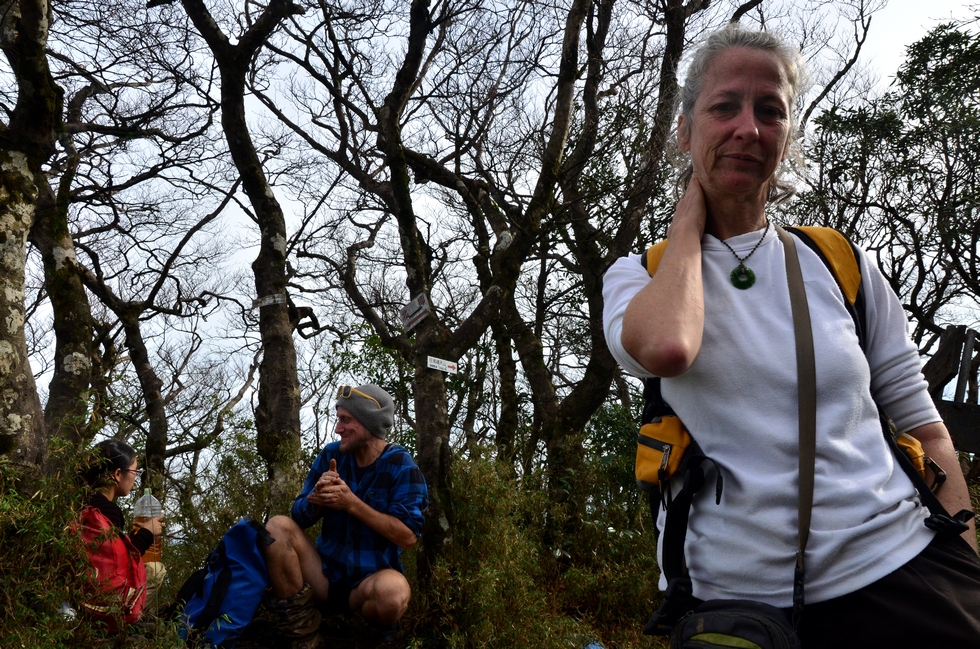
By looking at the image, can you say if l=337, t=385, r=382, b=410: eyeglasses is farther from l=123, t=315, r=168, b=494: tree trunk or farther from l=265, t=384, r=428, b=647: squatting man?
l=123, t=315, r=168, b=494: tree trunk

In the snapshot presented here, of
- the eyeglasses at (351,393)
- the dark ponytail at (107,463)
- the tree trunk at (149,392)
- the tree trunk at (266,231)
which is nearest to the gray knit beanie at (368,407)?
the eyeglasses at (351,393)

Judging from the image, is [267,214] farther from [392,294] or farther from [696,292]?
[392,294]

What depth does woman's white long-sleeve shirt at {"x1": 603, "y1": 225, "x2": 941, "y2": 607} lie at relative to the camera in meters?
1.22

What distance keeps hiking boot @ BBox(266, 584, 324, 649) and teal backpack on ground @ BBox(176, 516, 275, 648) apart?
0.58 feet

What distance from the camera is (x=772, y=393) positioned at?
1311 millimetres

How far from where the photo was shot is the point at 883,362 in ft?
4.87

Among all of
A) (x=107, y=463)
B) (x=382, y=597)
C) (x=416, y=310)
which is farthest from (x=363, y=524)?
(x=416, y=310)

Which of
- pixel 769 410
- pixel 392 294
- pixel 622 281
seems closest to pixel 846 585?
pixel 769 410

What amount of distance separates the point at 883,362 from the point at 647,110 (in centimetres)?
646

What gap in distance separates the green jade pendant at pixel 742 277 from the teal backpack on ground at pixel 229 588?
11.3 feet

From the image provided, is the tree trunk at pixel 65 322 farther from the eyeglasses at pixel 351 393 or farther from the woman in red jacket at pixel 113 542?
the eyeglasses at pixel 351 393

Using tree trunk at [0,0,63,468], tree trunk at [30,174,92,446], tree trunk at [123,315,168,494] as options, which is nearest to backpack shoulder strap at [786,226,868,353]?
tree trunk at [0,0,63,468]

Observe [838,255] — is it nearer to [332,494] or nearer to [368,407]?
[332,494]

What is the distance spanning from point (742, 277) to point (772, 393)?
10.3 inches
